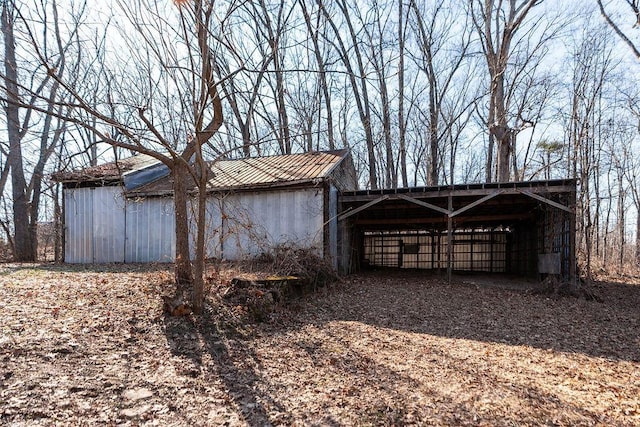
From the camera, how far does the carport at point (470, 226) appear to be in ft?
31.0

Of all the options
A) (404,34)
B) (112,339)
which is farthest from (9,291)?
(404,34)

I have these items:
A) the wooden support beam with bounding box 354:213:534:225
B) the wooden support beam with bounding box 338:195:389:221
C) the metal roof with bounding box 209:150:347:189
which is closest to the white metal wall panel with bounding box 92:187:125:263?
the metal roof with bounding box 209:150:347:189

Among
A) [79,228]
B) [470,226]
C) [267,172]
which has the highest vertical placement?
[267,172]

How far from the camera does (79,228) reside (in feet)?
38.3

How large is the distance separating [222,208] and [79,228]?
19.5 feet

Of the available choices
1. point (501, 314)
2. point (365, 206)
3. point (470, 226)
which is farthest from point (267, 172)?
point (470, 226)

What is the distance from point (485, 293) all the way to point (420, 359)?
5.30m

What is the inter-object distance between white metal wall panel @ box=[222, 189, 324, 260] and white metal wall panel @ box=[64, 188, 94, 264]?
493 cm

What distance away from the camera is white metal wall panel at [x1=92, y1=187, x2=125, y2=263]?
11.3 m

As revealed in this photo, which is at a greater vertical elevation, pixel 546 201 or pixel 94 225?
pixel 546 201

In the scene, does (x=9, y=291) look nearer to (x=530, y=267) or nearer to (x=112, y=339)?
(x=112, y=339)

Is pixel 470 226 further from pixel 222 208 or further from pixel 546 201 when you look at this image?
pixel 222 208

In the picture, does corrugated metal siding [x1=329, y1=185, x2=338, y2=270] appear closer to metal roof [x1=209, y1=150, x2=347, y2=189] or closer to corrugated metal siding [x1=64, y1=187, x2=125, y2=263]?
metal roof [x1=209, y1=150, x2=347, y2=189]

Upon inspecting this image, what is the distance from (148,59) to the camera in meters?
4.75
